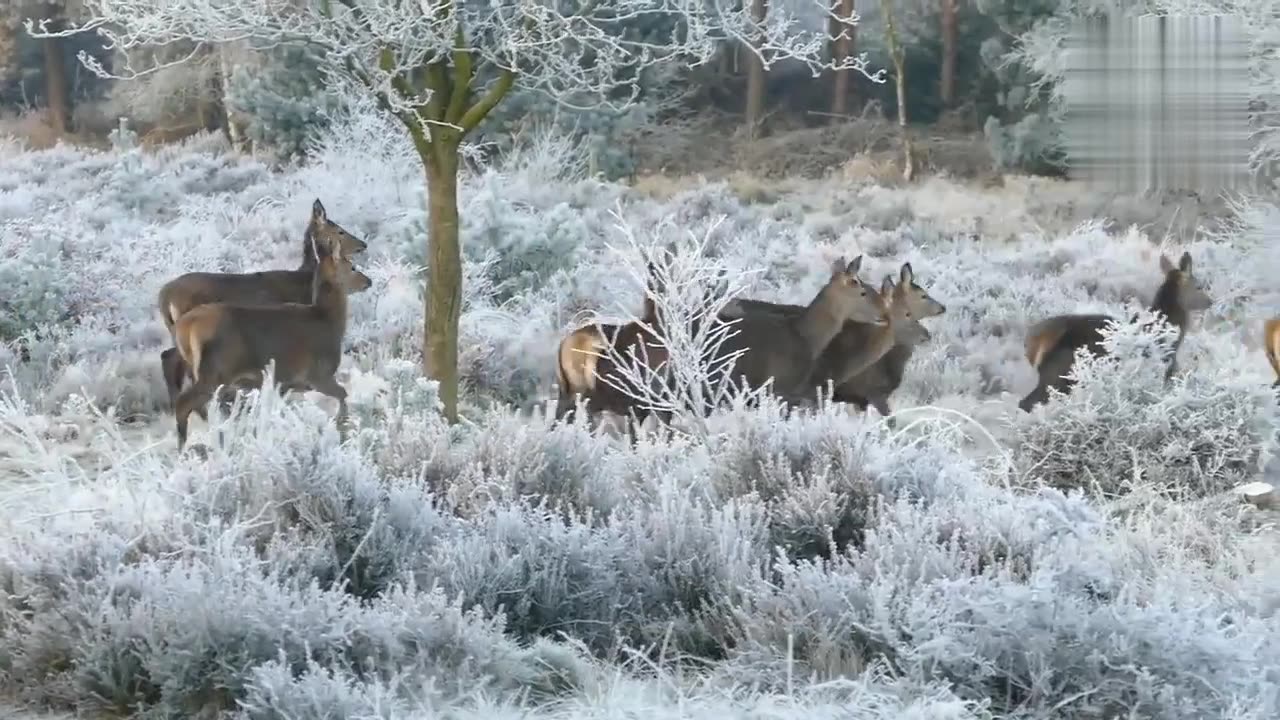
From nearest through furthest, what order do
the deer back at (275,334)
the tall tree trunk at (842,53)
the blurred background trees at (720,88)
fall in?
the deer back at (275,334)
the blurred background trees at (720,88)
the tall tree trunk at (842,53)

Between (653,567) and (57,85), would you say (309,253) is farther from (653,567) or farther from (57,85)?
(57,85)

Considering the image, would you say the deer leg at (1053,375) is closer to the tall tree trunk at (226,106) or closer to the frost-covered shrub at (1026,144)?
the frost-covered shrub at (1026,144)

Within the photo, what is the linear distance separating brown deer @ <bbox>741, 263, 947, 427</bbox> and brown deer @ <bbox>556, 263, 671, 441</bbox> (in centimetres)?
52

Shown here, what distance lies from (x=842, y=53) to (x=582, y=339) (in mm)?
5118

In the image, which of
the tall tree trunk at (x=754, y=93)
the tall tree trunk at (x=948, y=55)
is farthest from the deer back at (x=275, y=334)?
the tall tree trunk at (x=948, y=55)

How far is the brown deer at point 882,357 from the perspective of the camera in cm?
605

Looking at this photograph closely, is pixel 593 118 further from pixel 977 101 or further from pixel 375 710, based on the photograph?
pixel 375 710

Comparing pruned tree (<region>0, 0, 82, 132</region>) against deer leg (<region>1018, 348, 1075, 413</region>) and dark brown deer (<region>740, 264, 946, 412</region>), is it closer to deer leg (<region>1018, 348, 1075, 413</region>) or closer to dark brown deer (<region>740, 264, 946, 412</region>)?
dark brown deer (<region>740, 264, 946, 412</region>)

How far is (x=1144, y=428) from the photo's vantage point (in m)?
5.72

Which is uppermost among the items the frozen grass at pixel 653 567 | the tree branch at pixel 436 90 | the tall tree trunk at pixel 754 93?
the tree branch at pixel 436 90

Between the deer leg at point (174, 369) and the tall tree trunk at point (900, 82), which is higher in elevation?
the tall tree trunk at point (900, 82)

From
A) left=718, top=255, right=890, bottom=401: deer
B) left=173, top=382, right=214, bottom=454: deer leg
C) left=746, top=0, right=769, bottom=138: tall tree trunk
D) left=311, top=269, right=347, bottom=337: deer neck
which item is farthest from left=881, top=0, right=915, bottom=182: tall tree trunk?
left=173, top=382, right=214, bottom=454: deer leg

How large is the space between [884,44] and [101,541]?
787 centimetres

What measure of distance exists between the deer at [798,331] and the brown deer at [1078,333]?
0.92 meters
